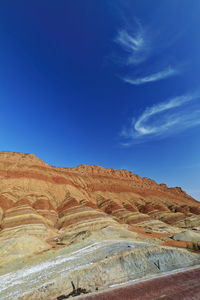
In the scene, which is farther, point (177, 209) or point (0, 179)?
point (177, 209)

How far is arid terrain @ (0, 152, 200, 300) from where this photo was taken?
12242 millimetres

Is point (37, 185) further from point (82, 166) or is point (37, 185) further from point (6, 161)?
point (82, 166)

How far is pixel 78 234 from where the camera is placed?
34625 mm

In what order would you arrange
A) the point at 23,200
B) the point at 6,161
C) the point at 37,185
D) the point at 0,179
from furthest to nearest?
the point at 6,161 < the point at 37,185 < the point at 0,179 < the point at 23,200

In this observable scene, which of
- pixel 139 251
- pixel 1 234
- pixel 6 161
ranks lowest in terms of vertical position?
pixel 139 251

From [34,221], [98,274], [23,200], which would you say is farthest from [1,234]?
[98,274]

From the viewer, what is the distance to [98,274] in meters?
11.8

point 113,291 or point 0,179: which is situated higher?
point 0,179

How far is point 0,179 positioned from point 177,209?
7877cm

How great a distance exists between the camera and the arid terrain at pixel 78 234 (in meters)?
12.2

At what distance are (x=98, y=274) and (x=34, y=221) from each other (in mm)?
37053

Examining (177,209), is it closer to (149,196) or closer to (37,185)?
(149,196)

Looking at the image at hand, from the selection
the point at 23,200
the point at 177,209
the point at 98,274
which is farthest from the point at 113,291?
the point at 177,209

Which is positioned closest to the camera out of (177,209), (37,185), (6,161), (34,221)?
(34,221)
